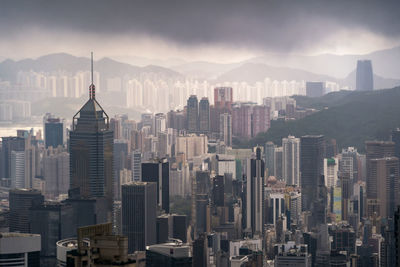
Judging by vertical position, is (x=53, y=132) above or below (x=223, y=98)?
below

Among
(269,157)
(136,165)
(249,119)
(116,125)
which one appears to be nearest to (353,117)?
(269,157)

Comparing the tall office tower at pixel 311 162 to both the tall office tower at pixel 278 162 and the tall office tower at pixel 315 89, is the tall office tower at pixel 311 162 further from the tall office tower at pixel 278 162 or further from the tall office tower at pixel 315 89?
the tall office tower at pixel 315 89

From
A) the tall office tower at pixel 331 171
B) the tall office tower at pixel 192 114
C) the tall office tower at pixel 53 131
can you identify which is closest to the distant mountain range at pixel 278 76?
the tall office tower at pixel 192 114

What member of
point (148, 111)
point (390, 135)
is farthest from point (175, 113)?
point (390, 135)

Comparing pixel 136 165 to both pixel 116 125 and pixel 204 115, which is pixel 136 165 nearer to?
pixel 116 125

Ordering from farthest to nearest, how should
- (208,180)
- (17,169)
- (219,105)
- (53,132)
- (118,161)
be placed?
(219,105) → (208,180) → (53,132) → (118,161) → (17,169)

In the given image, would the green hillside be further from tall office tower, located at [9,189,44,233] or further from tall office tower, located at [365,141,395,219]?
tall office tower, located at [9,189,44,233]

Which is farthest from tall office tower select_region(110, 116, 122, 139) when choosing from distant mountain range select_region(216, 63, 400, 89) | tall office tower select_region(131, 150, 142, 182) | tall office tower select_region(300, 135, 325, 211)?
tall office tower select_region(300, 135, 325, 211)

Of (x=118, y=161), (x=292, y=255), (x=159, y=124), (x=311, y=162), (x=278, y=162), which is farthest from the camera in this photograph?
(x=311, y=162)
